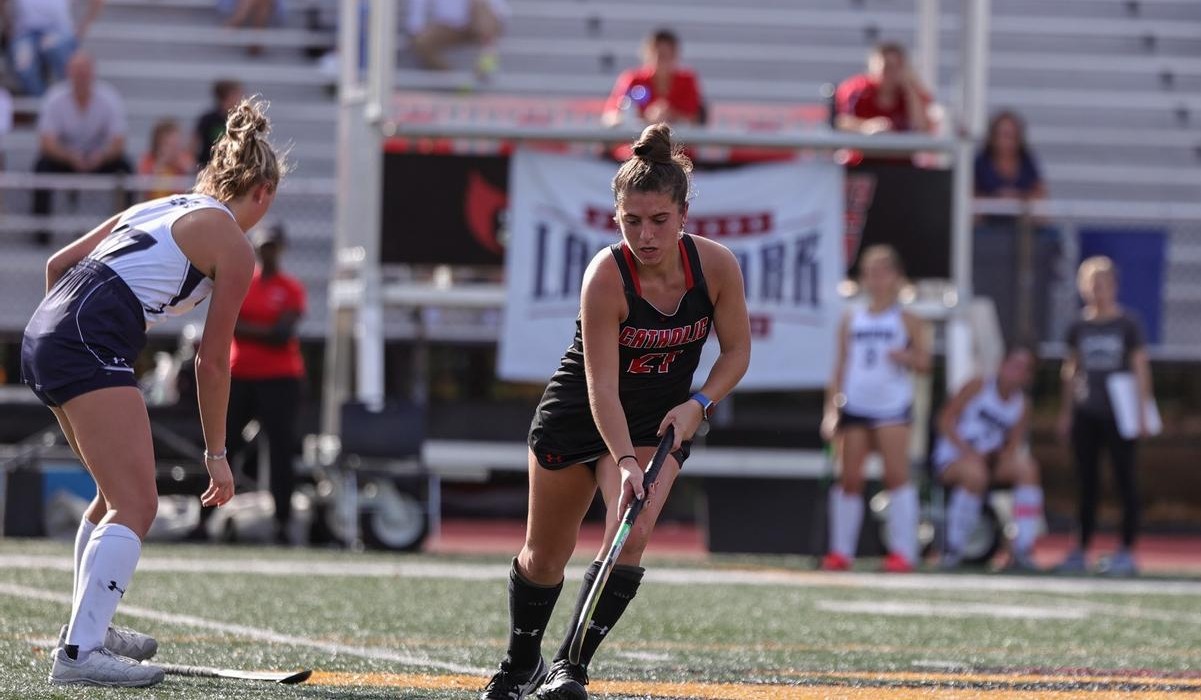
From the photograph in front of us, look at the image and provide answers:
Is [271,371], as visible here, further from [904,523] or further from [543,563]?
[543,563]

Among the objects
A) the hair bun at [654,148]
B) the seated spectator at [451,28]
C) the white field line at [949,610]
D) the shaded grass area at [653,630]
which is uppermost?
the seated spectator at [451,28]

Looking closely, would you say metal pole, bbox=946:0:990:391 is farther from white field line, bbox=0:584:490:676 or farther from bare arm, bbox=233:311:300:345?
white field line, bbox=0:584:490:676

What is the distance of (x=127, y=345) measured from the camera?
17.9ft

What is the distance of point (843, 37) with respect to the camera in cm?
2012

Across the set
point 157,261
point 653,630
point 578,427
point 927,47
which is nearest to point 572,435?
point 578,427

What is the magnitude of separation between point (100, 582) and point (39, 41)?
13.2 meters

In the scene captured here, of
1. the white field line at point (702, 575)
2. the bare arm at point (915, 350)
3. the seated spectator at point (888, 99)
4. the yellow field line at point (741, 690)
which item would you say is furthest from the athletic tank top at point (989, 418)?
the yellow field line at point (741, 690)

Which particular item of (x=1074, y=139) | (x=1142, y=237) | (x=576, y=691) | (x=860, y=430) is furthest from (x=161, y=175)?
(x=576, y=691)

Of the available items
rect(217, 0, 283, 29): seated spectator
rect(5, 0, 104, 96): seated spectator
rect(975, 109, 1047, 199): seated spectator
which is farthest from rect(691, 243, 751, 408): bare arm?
rect(217, 0, 283, 29): seated spectator

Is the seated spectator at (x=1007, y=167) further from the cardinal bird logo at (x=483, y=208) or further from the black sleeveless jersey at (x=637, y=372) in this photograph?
the black sleeveless jersey at (x=637, y=372)

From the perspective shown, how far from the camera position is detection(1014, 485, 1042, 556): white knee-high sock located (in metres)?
12.5

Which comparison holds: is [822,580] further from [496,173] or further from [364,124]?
[364,124]

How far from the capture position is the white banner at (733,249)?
1245 cm

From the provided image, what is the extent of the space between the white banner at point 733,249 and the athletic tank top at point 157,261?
6854 millimetres
